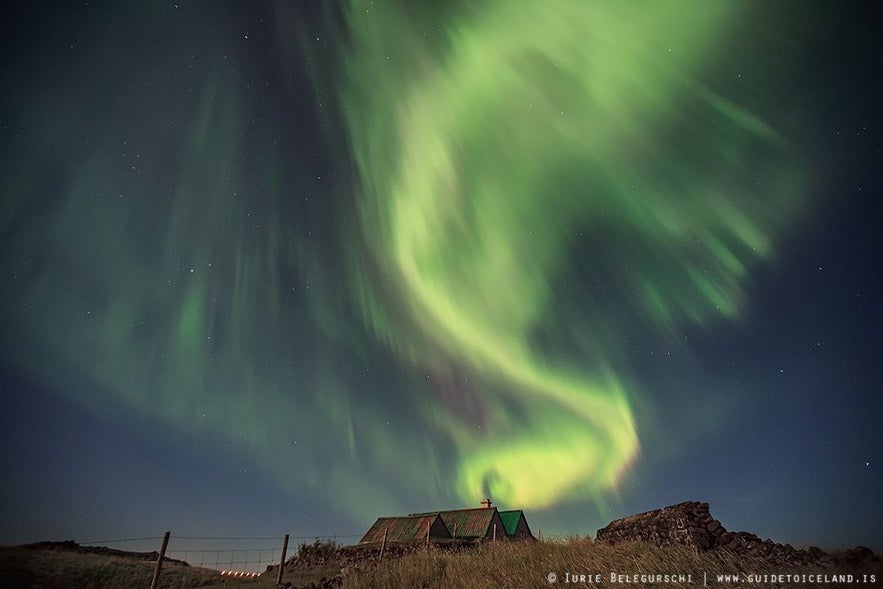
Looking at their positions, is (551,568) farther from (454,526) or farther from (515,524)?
(515,524)

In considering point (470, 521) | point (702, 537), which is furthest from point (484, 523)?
point (702, 537)

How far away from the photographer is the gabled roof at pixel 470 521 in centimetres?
4516

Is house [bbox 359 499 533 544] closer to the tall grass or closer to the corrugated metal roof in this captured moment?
the corrugated metal roof

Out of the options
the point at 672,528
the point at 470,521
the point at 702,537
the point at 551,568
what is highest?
the point at 470,521

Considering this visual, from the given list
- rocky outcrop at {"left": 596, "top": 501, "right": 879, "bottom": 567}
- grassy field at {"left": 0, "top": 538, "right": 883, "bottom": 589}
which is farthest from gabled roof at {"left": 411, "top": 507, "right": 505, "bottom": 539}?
grassy field at {"left": 0, "top": 538, "right": 883, "bottom": 589}

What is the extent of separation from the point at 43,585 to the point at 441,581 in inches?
995

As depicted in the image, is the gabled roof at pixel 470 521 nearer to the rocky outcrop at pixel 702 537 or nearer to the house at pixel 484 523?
the house at pixel 484 523

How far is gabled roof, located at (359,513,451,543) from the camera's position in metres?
44.5

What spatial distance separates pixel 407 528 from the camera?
4716 centimetres

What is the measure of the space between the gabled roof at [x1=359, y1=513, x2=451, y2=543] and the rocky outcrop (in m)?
25.6

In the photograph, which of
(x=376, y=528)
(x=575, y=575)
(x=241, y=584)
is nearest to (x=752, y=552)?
(x=575, y=575)

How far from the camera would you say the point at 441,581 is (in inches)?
553

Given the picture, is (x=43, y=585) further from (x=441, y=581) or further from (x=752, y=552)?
(x=752, y=552)

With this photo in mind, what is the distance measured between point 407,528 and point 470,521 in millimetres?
6496
